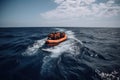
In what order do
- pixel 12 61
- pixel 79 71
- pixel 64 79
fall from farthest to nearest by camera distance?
pixel 12 61 → pixel 79 71 → pixel 64 79

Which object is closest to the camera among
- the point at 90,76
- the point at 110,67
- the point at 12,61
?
the point at 90,76

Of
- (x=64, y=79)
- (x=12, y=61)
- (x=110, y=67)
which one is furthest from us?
(x=12, y=61)

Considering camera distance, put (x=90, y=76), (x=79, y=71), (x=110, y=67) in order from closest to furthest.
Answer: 1. (x=90, y=76)
2. (x=79, y=71)
3. (x=110, y=67)

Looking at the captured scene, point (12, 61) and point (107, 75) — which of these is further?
point (12, 61)

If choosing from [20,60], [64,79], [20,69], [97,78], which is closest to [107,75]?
[97,78]

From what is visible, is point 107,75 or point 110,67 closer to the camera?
point 107,75

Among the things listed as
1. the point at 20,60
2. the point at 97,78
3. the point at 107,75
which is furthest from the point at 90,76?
the point at 20,60

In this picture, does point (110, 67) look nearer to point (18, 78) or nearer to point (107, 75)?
point (107, 75)

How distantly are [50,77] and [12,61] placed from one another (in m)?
5.58

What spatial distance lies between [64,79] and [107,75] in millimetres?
3944

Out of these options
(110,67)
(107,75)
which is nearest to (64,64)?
(107,75)

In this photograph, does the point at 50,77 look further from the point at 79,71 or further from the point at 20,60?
the point at 20,60

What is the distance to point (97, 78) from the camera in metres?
6.98

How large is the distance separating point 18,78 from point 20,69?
4.89ft
